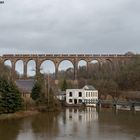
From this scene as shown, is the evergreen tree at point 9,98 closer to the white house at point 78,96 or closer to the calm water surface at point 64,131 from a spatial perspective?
the calm water surface at point 64,131

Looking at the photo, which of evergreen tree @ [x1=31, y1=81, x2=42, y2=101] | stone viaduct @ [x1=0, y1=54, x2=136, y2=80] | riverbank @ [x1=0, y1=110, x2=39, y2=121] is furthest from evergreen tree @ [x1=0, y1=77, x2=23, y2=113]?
stone viaduct @ [x1=0, y1=54, x2=136, y2=80]

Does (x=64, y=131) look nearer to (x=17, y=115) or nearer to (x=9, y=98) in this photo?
(x=17, y=115)

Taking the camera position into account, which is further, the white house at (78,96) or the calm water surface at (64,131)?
the white house at (78,96)

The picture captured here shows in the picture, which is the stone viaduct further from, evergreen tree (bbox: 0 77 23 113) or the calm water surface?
the calm water surface

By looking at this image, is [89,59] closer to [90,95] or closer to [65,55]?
[65,55]

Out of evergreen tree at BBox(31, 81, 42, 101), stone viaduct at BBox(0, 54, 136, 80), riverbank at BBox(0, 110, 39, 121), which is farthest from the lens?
stone viaduct at BBox(0, 54, 136, 80)

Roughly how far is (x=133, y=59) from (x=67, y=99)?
29475 millimetres

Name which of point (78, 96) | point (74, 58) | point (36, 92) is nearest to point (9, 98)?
point (36, 92)

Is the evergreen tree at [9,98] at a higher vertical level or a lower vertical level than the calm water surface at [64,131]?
higher

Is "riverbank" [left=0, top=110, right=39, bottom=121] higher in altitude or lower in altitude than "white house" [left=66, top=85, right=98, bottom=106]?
lower

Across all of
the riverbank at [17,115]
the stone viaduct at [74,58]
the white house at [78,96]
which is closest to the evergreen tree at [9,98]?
the riverbank at [17,115]

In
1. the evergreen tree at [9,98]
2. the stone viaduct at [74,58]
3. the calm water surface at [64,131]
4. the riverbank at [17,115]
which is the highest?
the stone viaduct at [74,58]

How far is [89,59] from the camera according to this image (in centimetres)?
9338

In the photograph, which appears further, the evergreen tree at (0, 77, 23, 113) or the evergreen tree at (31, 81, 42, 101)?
the evergreen tree at (31, 81, 42, 101)
